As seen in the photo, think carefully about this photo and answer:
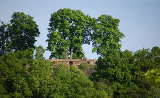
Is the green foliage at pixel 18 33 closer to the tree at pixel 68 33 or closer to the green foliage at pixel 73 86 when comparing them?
the tree at pixel 68 33

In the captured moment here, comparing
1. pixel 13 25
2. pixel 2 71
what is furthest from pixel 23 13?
pixel 2 71

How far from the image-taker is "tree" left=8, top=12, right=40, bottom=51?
105562 millimetres

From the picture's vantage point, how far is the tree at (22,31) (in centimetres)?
10556

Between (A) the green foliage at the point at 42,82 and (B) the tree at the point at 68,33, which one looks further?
(B) the tree at the point at 68,33

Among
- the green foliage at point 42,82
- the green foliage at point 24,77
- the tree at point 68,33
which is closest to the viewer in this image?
the green foliage at point 42,82

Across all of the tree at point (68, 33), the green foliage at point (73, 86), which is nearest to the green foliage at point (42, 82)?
the green foliage at point (73, 86)

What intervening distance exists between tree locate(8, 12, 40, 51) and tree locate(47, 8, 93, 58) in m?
3.90

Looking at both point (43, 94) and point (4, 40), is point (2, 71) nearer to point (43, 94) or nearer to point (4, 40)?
point (43, 94)

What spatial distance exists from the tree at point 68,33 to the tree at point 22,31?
3896 mm

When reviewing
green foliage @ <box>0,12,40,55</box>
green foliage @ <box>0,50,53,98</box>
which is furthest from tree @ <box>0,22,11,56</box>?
green foliage @ <box>0,50,53,98</box>

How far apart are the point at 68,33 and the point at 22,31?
32.4ft

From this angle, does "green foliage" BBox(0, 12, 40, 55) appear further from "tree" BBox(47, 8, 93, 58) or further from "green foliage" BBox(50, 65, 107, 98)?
"green foliage" BBox(50, 65, 107, 98)

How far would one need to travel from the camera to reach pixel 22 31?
106500 mm

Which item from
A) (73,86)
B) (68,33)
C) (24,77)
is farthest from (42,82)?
(68,33)
